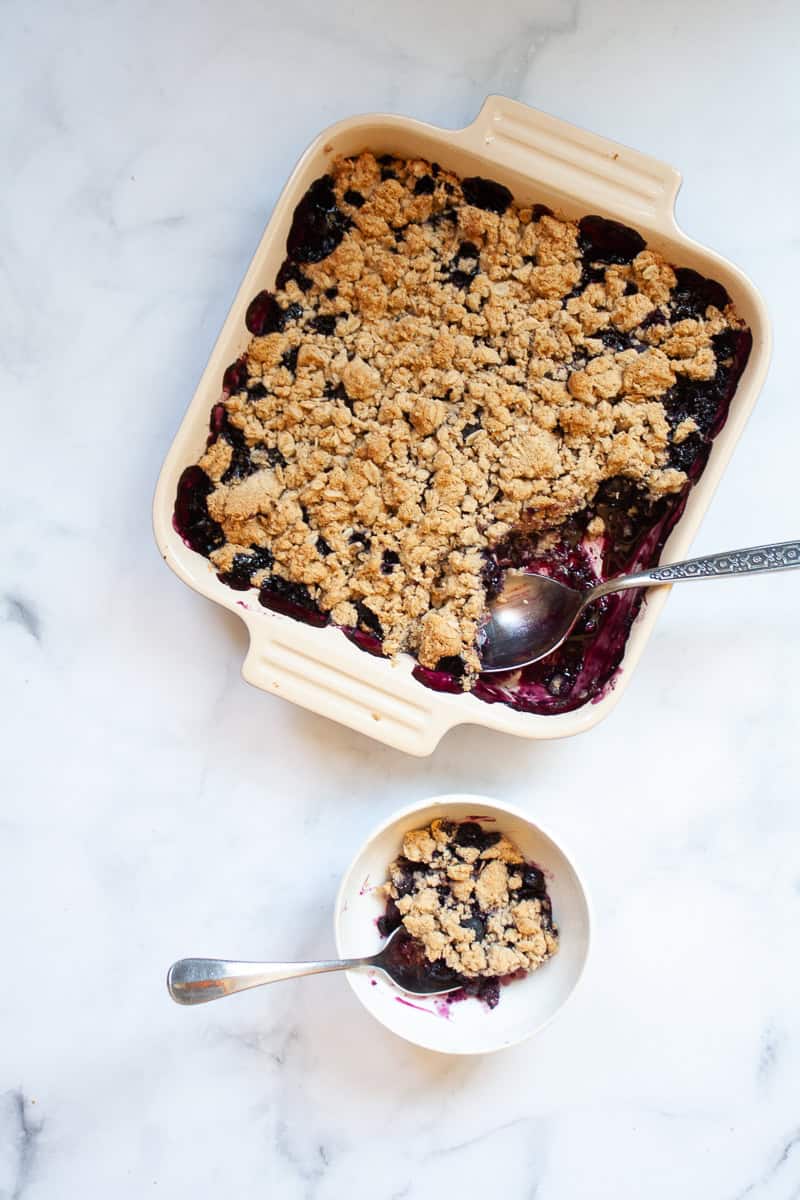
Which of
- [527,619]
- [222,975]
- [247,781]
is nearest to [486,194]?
[527,619]

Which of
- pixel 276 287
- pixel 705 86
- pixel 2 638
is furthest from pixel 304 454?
pixel 705 86

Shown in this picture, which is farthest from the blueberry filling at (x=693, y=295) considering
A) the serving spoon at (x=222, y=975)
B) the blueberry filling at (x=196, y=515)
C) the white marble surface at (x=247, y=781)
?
the serving spoon at (x=222, y=975)

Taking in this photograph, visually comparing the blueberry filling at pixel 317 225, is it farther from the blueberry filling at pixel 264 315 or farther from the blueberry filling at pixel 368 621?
the blueberry filling at pixel 368 621

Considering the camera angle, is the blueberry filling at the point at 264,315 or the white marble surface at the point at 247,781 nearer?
the blueberry filling at the point at 264,315

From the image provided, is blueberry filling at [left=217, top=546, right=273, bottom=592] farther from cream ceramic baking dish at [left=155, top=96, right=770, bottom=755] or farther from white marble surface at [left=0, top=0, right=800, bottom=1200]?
white marble surface at [left=0, top=0, right=800, bottom=1200]

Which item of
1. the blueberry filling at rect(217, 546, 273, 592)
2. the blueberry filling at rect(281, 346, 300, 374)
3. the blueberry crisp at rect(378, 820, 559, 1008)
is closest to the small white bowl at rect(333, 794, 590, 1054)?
the blueberry crisp at rect(378, 820, 559, 1008)

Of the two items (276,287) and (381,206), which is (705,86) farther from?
(276,287)

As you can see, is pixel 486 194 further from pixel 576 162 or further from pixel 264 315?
pixel 264 315
